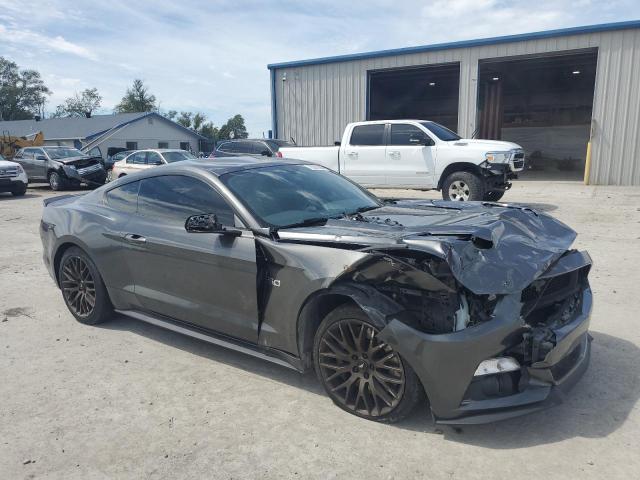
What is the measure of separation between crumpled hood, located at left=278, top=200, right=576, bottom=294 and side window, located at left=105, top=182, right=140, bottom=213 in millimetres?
1748

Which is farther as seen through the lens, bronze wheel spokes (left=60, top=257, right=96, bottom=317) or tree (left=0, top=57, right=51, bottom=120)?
tree (left=0, top=57, right=51, bottom=120)

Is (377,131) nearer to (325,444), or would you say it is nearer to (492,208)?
(492,208)

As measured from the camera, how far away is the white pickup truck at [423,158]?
10.6m

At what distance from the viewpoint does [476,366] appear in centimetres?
257

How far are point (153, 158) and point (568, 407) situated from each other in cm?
1643

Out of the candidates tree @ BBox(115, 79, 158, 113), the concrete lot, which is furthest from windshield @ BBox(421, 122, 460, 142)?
tree @ BBox(115, 79, 158, 113)

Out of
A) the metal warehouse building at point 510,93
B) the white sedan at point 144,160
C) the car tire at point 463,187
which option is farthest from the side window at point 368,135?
the metal warehouse building at point 510,93

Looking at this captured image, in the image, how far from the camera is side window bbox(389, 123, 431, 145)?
11.3 meters

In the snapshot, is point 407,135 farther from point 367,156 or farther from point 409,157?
point 367,156

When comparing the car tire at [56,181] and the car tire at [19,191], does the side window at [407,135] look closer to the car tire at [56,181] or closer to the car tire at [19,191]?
the car tire at [19,191]

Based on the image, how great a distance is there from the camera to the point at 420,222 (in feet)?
11.2

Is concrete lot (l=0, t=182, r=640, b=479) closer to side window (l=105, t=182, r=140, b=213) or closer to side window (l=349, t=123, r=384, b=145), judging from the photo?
side window (l=105, t=182, r=140, b=213)

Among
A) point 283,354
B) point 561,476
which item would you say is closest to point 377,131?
point 283,354

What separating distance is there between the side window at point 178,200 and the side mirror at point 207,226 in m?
0.15
